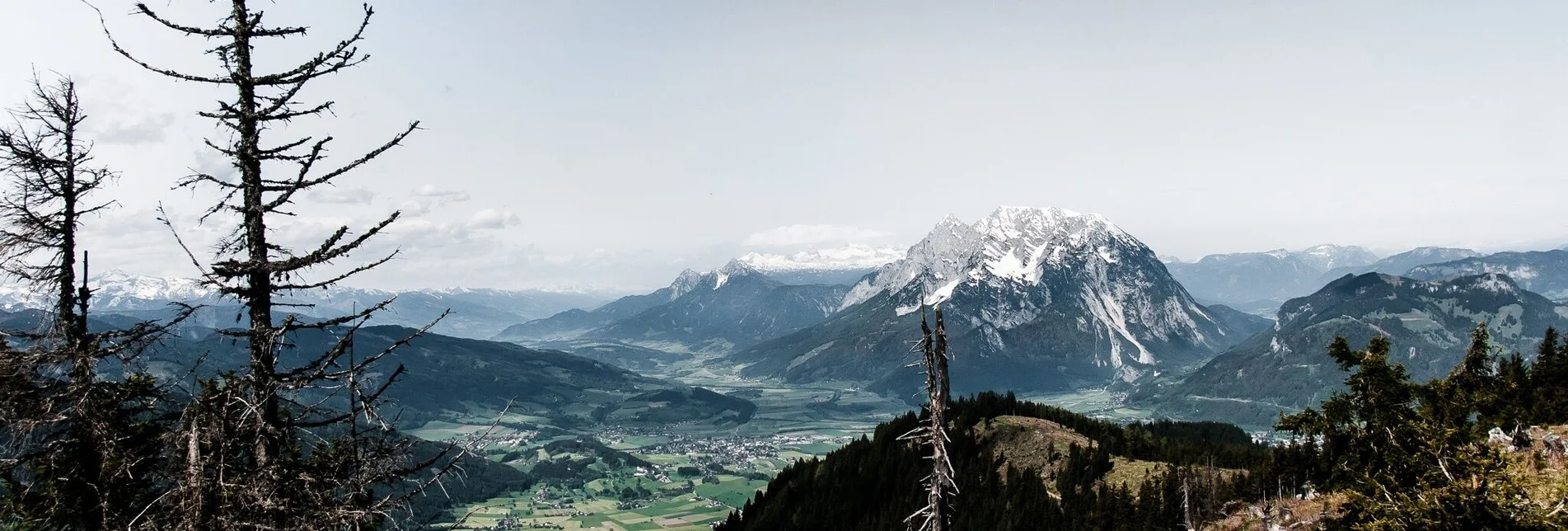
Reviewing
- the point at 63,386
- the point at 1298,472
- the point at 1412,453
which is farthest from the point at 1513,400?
the point at 63,386

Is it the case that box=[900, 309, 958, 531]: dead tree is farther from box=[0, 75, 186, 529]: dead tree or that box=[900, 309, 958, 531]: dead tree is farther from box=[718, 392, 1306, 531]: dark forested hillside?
box=[718, 392, 1306, 531]: dark forested hillside

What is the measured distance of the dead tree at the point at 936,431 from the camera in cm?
1683

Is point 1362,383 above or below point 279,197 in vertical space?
below

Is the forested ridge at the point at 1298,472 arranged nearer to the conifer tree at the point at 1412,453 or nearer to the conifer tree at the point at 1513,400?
the conifer tree at the point at 1412,453

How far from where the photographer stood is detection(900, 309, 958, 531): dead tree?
16.8 metres

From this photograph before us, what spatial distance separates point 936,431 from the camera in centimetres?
1756

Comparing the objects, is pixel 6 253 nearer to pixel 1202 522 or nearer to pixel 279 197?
pixel 279 197

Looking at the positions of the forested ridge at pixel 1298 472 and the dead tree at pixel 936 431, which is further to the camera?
the forested ridge at pixel 1298 472

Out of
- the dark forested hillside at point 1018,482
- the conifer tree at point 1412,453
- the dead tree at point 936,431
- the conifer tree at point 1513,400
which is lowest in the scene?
the dark forested hillside at point 1018,482

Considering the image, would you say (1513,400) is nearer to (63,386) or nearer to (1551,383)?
(1551,383)

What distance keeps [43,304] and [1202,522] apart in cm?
7036

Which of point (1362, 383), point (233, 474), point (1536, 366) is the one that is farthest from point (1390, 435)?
point (1536, 366)

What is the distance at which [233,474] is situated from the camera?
1285 cm

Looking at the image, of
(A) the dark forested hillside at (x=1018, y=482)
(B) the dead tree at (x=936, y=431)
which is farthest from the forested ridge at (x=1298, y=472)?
(B) the dead tree at (x=936, y=431)
